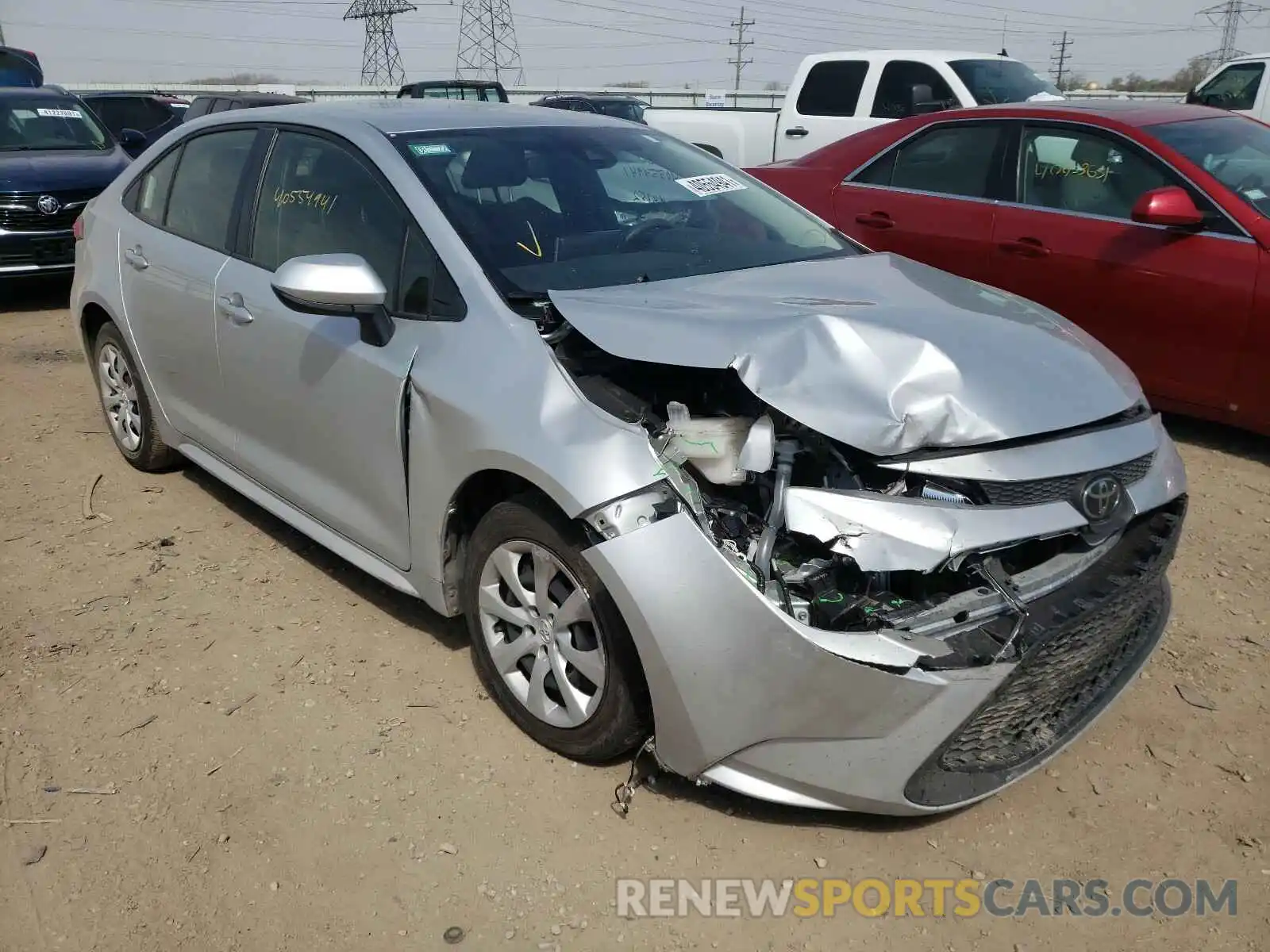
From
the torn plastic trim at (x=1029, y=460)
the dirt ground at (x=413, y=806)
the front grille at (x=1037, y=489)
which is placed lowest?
the dirt ground at (x=413, y=806)

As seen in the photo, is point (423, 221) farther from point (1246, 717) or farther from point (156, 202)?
point (1246, 717)

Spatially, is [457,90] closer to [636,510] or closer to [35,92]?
[35,92]

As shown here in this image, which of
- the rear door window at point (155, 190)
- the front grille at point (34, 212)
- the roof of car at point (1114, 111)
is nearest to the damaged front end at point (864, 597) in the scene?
the rear door window at point (155, 190)

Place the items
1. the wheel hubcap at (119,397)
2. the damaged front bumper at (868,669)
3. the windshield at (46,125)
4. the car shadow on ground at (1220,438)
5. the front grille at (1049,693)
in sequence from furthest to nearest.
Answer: the windshield at (46,125) → the car shadow on ground at (1220,438) → the wheel hubcap at (119,397) → the front grille at (1049,693) → the damaged front bumper at (868,669)

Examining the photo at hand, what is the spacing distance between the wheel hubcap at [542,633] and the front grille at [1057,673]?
854mm

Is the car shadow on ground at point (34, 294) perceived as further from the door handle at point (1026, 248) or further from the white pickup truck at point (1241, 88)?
the white pickup truck at point (1241, 88)

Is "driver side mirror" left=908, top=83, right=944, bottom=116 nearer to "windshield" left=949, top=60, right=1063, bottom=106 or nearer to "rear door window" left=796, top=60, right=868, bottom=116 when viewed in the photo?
"windshield" left=949, top=60, right=1063, bottom=106

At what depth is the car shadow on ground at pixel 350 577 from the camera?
3656 mm

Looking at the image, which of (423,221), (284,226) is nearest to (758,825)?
(423,221)

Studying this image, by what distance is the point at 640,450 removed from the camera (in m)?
2.54

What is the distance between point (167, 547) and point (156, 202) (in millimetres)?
1496

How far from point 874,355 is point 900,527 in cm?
47

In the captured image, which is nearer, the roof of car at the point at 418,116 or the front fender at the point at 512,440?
the front fender at the point at 512,440

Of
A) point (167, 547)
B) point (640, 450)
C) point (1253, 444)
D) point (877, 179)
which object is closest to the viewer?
point (640, 450)
